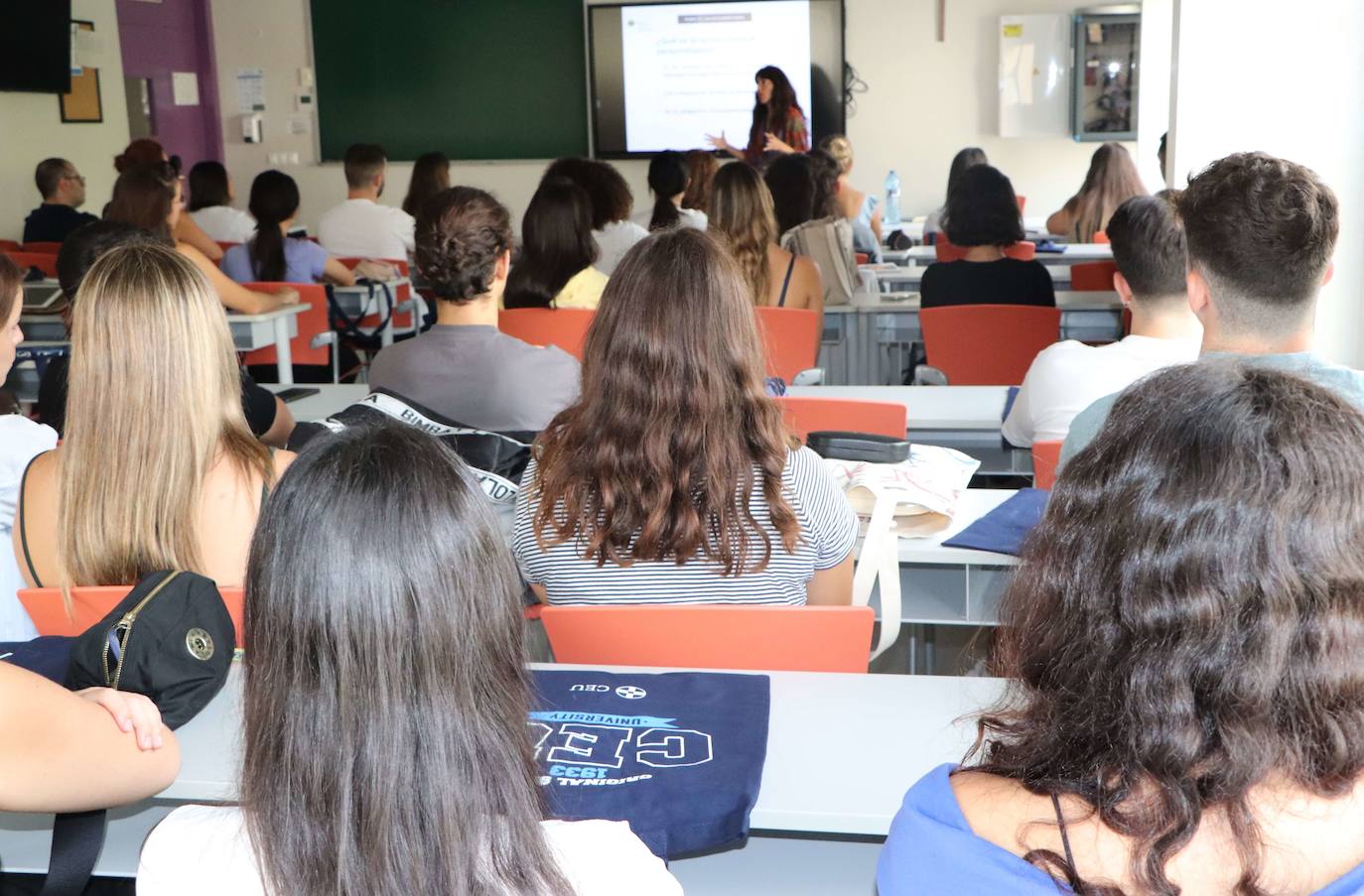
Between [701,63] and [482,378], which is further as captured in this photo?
[701,63]

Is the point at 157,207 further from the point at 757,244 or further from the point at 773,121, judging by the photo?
the point at 773,121

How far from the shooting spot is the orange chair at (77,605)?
1.80m

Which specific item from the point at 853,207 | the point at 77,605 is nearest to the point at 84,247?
the point at 77,605

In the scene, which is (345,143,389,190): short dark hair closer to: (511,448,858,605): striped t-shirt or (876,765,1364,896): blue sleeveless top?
(511,448,858,605): striped t-shirt

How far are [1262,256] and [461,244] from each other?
184cm

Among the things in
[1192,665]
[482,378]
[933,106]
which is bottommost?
[482,378]

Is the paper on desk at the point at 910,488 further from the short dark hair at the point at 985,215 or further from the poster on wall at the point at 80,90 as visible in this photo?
the poster on wall at the point at 80,90

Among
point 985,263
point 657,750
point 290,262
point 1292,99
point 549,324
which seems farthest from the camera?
point 290,262

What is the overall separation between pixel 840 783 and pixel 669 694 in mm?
245

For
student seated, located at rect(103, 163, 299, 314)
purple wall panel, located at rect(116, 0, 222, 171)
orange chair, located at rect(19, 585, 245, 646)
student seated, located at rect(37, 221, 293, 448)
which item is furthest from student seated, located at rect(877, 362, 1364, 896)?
purple wall panel, located at rect(116, 0, 222, 171)

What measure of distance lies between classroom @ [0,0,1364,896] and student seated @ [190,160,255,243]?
2183mm

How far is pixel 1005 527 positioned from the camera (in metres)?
2.29

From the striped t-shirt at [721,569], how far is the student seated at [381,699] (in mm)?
960

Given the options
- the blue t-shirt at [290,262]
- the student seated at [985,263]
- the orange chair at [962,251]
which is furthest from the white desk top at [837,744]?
the blue t-shirt at [290,262]
